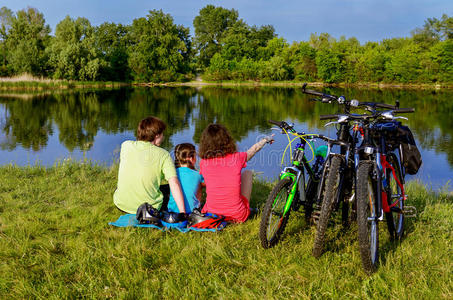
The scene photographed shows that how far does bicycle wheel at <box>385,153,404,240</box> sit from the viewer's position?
323cm

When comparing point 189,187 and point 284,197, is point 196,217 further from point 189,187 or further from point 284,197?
point 284,197

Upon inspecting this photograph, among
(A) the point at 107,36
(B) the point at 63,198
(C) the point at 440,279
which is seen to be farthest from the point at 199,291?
(A) the point at 107,36

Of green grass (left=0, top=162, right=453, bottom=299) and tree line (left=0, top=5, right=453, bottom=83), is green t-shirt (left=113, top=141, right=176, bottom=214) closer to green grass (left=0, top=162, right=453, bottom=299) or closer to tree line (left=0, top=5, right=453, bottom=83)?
green grass (left=0, top=162, right=453, bottom=299)

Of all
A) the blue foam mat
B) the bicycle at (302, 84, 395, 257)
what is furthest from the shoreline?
the bicycle at (302, 84, 395, 257)

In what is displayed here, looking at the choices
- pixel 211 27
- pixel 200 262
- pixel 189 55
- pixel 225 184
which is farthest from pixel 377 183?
pixel 211 27

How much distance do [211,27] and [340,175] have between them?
81537mm

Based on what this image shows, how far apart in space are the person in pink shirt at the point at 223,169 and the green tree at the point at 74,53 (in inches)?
1688

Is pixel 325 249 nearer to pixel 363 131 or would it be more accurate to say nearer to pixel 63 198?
pixel 363 131

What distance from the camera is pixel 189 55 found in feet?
229

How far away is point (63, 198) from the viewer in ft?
Answer: 15.1

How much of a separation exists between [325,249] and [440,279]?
34.0 inches

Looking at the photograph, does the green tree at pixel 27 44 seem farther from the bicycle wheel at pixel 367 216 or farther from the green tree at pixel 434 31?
the green tree at pixel 434 31

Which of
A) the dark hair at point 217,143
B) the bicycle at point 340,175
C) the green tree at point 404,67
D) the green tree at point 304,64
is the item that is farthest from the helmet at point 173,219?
the green tree at point 304,64

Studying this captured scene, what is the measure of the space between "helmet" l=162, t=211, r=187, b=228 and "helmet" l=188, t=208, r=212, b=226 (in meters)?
0.09
